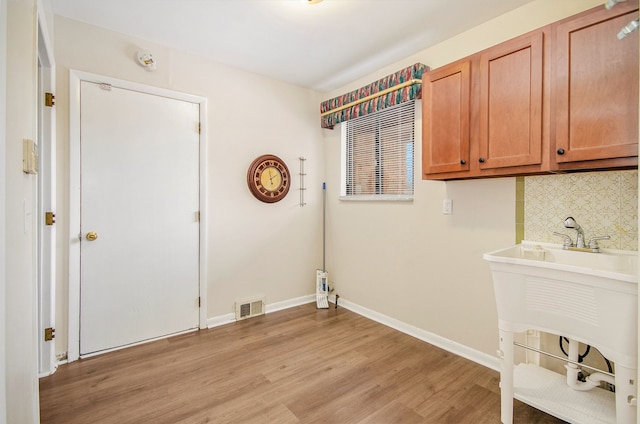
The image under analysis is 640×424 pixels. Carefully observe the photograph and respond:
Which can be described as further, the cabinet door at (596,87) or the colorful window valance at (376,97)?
the colorful window valance at (376,97)

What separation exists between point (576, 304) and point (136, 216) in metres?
3.03

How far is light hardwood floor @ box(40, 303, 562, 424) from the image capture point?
1.82 metres

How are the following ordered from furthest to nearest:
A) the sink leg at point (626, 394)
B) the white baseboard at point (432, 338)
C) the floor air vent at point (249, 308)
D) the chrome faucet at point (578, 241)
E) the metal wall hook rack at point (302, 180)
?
1. the metal wall hook rack at point (302, 180)
2. the floor air vent at point (249, 308)
3. the white baseboard at point (432, 338)
4. the chrome faucet at point (578, 241)
5. the sink leg at point (626, 394)

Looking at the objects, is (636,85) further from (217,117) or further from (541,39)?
(217,117)

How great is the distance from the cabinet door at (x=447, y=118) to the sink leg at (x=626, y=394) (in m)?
1.30

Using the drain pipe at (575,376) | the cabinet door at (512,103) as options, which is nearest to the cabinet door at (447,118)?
the cabinet door at (512,103)

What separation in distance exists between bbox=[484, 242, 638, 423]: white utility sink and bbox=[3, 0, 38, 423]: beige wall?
215 centimetres

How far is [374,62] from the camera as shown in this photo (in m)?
3.03

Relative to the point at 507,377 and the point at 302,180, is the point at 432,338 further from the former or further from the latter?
the point at 302,180

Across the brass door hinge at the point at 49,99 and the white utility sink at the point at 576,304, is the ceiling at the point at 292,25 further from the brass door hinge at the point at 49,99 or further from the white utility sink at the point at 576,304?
the white utility sink at the point at 576,304

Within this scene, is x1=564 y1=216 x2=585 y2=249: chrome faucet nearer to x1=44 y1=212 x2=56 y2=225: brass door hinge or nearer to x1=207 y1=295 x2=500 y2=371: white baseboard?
x1=207 y1=295 x2=500 y2=371: white baseboard

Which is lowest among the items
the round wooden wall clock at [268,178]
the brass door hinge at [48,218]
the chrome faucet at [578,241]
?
the chrome faucet at [578,241]

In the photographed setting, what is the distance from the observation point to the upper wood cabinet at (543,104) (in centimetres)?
150

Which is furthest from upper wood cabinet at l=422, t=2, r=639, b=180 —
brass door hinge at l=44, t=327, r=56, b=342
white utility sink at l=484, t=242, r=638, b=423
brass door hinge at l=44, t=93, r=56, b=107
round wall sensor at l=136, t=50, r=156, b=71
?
brass door hinge at l=44, t=327, r=56, b=342
